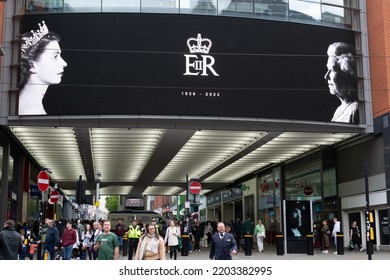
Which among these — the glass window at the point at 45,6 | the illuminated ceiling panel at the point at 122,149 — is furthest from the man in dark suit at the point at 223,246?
the glass window at the point at 45,6

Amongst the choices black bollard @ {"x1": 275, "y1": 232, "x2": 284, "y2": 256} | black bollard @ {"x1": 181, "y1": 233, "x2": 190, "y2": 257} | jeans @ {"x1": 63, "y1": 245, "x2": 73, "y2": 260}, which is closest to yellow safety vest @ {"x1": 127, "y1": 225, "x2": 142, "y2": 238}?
black bollard @ {"x1": 181, "y1": 233, "x2": 190, "y2": 257}

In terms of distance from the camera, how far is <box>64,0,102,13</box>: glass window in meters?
24.1

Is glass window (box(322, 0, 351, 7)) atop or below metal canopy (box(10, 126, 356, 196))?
atop

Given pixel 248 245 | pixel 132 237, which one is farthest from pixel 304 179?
pixel 132 237

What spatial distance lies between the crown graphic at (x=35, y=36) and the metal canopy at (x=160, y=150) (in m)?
3.71

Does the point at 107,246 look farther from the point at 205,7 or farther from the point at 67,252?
the point at 205,7

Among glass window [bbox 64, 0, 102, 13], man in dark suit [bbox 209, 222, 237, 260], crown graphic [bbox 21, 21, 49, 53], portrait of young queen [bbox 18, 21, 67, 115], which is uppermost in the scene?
glass window [bbox 64, 0, 102, 13]

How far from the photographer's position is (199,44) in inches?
945

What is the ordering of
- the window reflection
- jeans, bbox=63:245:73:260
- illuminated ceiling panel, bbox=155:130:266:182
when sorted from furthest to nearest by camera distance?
illuminated ceiling panel, bbox=155:130:266:182
the window reflection
jeans, bbox=63:245:73:260

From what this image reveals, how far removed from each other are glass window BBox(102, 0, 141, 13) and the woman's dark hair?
2652 millimetres

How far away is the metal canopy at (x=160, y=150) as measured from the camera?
25.0 m

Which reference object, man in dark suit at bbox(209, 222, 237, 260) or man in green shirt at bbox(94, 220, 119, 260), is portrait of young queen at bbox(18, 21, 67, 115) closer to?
man in green shirt at bbox(94, 220, 119, 260)

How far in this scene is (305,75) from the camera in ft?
81.0

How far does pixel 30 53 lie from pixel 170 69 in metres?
6.26
